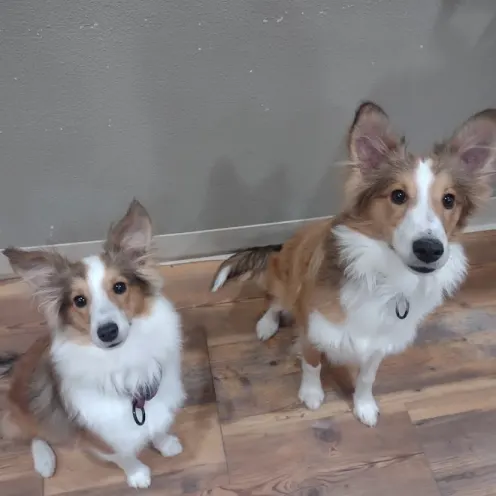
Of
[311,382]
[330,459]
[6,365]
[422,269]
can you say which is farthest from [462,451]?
[6,365]

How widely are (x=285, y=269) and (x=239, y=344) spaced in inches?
17.1

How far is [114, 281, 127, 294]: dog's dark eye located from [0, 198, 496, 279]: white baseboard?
904mm

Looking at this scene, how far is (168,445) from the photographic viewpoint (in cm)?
208

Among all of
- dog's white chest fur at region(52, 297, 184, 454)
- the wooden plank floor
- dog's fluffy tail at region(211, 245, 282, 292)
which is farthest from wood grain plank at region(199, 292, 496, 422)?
dog's white chest fur at region(52, 297, 184, 454)

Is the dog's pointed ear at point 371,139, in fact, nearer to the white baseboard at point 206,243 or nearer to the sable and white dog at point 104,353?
the sable and white dog at point 104,353

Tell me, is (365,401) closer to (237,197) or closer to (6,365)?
(237,197)

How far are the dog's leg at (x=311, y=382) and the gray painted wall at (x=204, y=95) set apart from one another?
2.44 ft

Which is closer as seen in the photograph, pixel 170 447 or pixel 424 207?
pixel 424 207

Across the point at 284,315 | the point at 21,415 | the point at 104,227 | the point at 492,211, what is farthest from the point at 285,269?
the point at 492,211

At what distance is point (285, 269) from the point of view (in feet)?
7.08

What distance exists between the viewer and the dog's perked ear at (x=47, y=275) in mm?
1571

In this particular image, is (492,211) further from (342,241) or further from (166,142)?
(166,142)

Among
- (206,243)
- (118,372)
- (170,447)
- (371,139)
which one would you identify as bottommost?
(170,447)

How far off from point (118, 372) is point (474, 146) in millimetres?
1183
